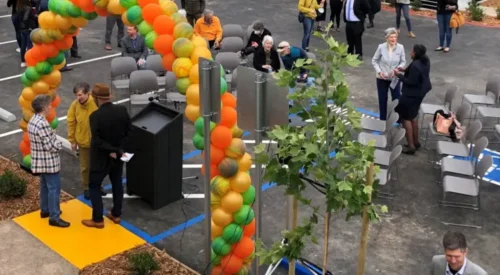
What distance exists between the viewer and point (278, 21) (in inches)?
781

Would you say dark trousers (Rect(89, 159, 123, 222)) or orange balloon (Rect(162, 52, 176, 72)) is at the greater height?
orange balloon (Rect(162, 52, 176, 72))

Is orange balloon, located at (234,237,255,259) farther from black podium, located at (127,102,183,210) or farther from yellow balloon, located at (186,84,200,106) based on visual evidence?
black podium, located at (127,102,183,210)

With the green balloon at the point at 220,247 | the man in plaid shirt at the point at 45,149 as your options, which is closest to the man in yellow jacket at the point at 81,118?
the man in plaid shirt at the point at 45,149

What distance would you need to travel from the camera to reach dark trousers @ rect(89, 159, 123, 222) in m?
8.71

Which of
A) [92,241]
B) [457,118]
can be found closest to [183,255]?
[92,241]

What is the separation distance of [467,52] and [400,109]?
6.70 m

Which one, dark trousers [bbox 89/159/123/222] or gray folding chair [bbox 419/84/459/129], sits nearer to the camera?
dark trousers [bbox 89/159/123/222]

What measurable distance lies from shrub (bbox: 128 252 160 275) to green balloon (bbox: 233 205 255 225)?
3.87ft

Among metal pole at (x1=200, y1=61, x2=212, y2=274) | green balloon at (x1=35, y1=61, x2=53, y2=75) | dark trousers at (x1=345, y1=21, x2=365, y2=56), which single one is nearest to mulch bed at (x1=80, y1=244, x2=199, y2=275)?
metal pole at (x1=200, y1=61, x2=212, y2=274)

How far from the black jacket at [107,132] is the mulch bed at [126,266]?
1185 millimetres

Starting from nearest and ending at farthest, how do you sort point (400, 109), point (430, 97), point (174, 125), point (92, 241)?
point (92, 241), point (174, 125), point (400, 109), point (430, 97)

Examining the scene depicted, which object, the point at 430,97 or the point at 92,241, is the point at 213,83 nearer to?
the point at 92,241

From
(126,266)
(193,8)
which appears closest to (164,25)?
(126,266)

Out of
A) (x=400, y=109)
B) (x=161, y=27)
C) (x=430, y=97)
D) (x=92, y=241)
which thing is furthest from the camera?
(x=430, y=97)
